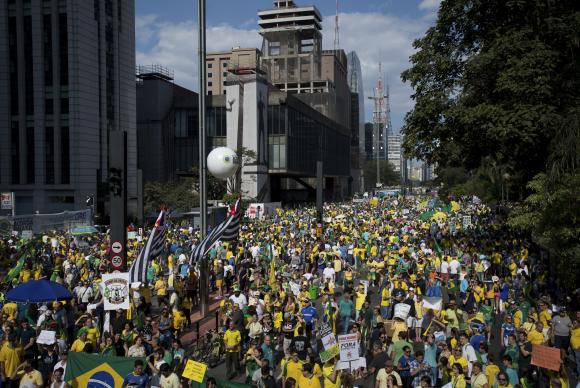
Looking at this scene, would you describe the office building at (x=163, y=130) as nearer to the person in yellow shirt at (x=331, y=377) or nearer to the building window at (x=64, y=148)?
the building window at (x=64, y=148)

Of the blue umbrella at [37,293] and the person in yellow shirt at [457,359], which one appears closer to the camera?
→ the person in yellow shirt at [457,359]

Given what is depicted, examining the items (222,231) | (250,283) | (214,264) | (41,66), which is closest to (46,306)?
(222,231)

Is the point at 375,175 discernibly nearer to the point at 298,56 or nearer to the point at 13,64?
the point at 298,56

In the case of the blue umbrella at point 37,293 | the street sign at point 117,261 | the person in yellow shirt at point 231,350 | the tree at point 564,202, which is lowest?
the person in yellow shirt at point 231,350

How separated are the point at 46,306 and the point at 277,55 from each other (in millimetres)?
137969

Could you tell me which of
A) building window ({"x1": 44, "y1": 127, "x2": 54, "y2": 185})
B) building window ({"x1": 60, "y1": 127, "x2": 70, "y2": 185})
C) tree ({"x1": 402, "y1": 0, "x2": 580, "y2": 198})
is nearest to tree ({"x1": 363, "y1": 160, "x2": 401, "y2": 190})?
building window ({"x1": 60, "y1": 127, "x2": 70, "y2": 185})

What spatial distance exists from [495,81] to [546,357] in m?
15.4

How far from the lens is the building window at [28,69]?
5406 centimetres

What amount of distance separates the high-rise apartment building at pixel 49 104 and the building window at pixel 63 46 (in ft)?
0.32

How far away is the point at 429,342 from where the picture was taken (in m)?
10.2

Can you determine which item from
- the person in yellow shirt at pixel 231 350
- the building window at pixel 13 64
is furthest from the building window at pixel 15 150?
the person in yellow shirt at pixel 231 350

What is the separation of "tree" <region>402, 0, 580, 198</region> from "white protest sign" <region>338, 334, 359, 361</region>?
11.7m

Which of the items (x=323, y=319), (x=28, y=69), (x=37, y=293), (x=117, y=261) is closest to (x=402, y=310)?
(x=323, y=319)

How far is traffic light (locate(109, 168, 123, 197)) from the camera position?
45.7 feet
